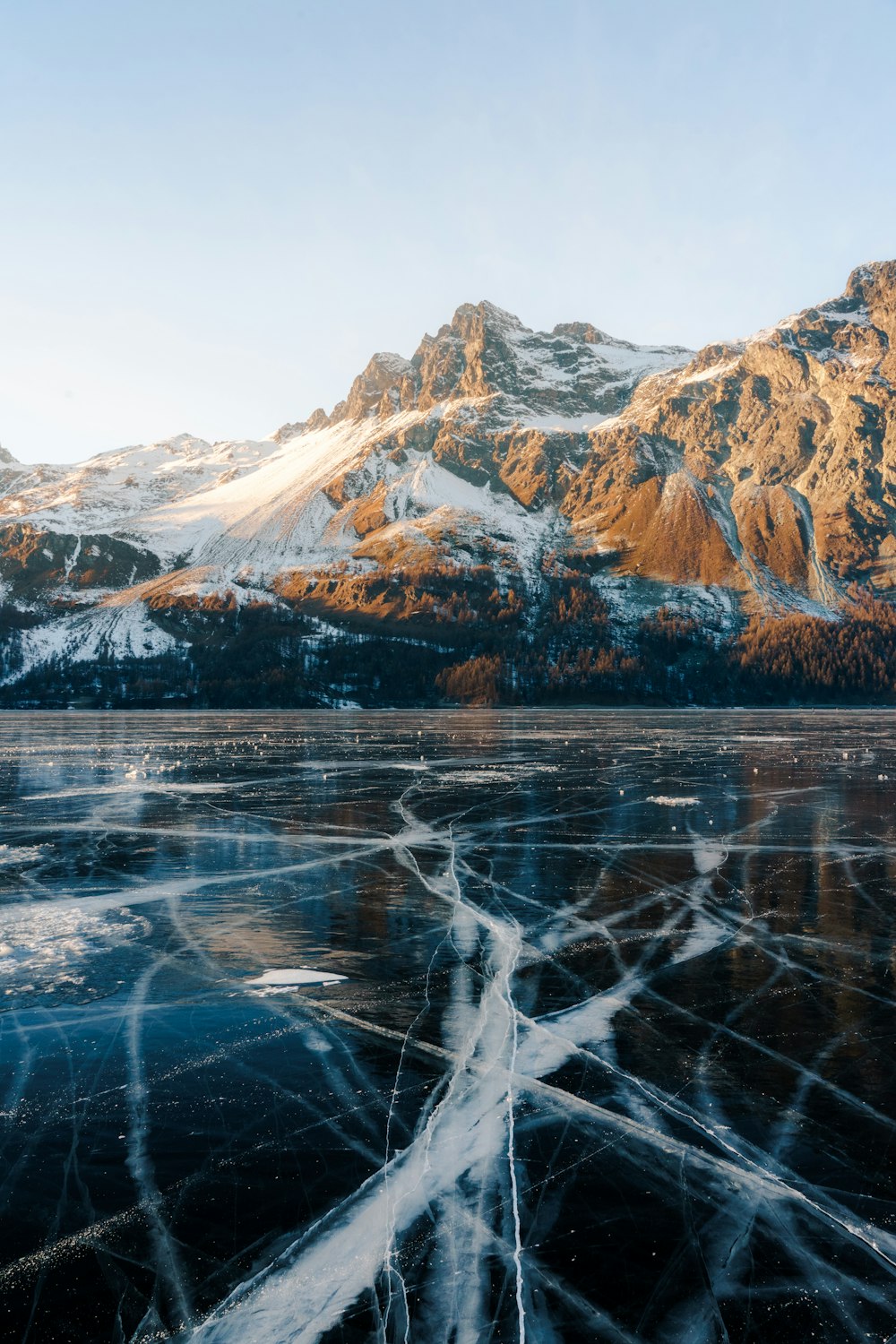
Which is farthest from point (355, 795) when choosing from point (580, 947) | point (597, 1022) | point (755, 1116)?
point (755, 1116)

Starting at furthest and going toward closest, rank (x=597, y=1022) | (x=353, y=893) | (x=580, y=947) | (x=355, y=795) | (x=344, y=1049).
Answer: (x=355, y=795) < (x=353, y=893) < (x=580, y=947) < (x=597, y=1022) < (x=344, y=1049)

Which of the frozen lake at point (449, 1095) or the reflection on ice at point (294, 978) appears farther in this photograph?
the reflection on ice at point (294, 978)

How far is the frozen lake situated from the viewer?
7.79 m

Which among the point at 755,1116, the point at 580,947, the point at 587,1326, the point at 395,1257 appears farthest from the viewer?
the point at 580,947

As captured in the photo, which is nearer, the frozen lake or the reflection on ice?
the frozen lake

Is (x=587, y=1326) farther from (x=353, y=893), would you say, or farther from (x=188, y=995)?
(x=353, y=893)

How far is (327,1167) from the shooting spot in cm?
976

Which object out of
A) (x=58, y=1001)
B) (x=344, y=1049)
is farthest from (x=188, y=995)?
(x=344, y=1049)

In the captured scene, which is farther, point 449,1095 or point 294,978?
point 294,978

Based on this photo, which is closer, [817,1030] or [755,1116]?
[755,1116]

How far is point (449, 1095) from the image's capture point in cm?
1143

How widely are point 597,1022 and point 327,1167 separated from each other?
18.0 ft

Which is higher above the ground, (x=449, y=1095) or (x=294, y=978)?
(x=449, y=1095)

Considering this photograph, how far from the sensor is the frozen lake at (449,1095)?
25.5 feet
